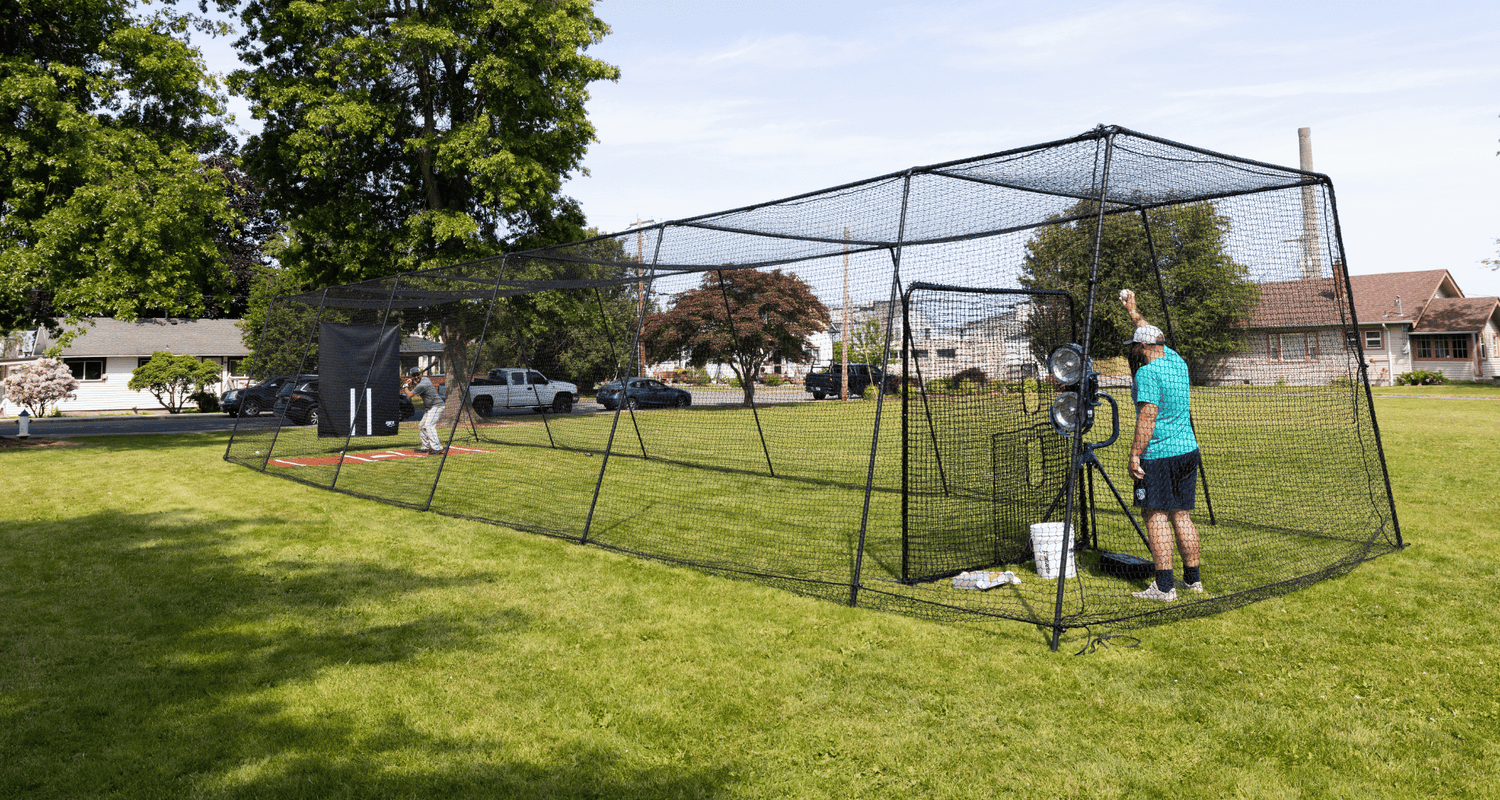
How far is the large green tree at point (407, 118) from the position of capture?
17.6 meters

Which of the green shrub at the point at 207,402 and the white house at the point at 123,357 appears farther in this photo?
the white house at the point at 123,357

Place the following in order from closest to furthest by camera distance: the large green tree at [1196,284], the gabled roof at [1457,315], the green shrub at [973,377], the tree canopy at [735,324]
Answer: the green shrub at [973,377] → the large green tree at [1196,284] → the tree canopy at [735,324] → the gabled roof at [1457,315]

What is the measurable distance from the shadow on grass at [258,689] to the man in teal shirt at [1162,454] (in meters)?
3.34

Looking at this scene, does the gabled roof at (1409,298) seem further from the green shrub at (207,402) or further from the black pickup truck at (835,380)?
the green shrub at (207,402)

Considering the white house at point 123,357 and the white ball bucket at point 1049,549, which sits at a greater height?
the white house at point 123,357

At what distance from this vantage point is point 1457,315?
42906 mm

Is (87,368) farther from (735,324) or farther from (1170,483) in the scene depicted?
(1170,483)

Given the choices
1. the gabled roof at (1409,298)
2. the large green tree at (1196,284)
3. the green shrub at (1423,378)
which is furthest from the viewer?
the gabled roof at (1409,298)

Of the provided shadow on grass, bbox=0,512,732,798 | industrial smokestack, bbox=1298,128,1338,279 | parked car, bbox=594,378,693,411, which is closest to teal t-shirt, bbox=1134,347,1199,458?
industrial smokestack, bbox=1298,128,1338,279

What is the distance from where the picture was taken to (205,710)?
152 inches

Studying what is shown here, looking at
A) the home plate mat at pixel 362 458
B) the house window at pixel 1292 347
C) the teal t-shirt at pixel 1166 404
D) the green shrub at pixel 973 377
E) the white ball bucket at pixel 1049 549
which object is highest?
the house window at pixel 1292 347

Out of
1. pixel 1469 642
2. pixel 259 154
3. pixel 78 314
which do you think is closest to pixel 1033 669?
pixel 1469 642

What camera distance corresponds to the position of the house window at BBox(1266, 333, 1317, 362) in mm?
6938

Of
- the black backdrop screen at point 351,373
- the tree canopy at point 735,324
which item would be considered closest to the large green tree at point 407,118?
the black backdrop screen at point 351,373
